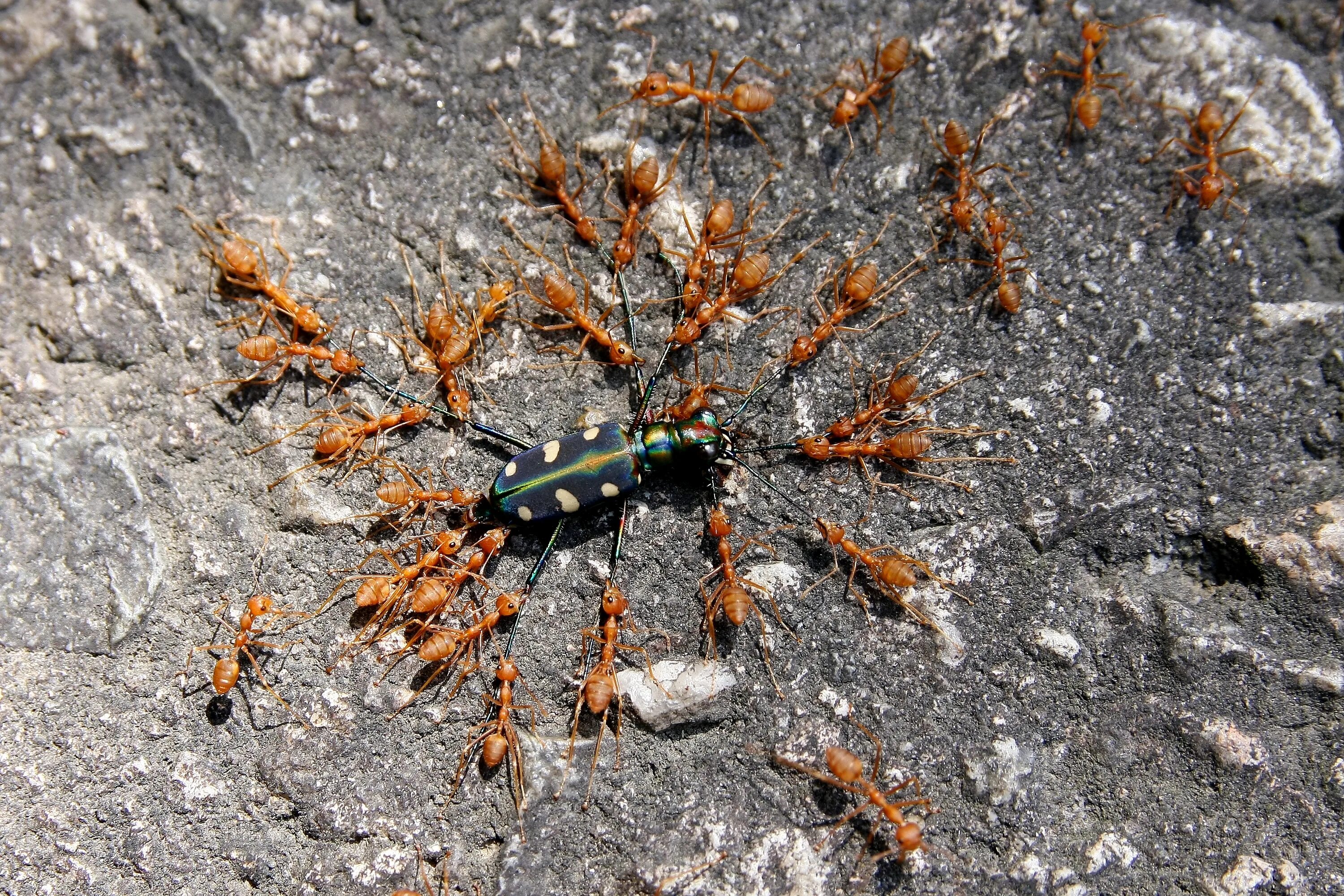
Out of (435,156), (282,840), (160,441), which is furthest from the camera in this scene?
(435,156)

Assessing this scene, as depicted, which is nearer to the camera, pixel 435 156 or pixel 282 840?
pixel 282 840

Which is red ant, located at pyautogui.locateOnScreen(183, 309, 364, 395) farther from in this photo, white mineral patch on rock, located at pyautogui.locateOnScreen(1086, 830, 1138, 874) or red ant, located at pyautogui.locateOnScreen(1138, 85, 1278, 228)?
red ant, located at pyautogui.locateOnScreen(1138, 85, 1278, 228)

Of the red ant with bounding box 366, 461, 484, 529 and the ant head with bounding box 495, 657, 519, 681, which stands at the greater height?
the red ant with bounding box 366, 461, 484, 529

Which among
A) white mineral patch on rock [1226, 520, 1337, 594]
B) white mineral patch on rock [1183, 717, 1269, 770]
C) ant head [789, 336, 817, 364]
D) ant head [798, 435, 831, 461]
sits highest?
ant head [789, 336, 817, 364]

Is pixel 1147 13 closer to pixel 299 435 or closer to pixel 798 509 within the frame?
pixel 798 509

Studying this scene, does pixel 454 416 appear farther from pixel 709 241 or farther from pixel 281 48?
pixel 281 48

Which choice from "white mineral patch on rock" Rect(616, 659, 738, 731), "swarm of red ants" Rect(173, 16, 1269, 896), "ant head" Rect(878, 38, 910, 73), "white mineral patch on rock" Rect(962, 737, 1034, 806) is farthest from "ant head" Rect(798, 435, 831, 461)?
"ant head" Rect(878, 38, 910, 73)

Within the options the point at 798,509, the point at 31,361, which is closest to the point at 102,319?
the point at 31,361
